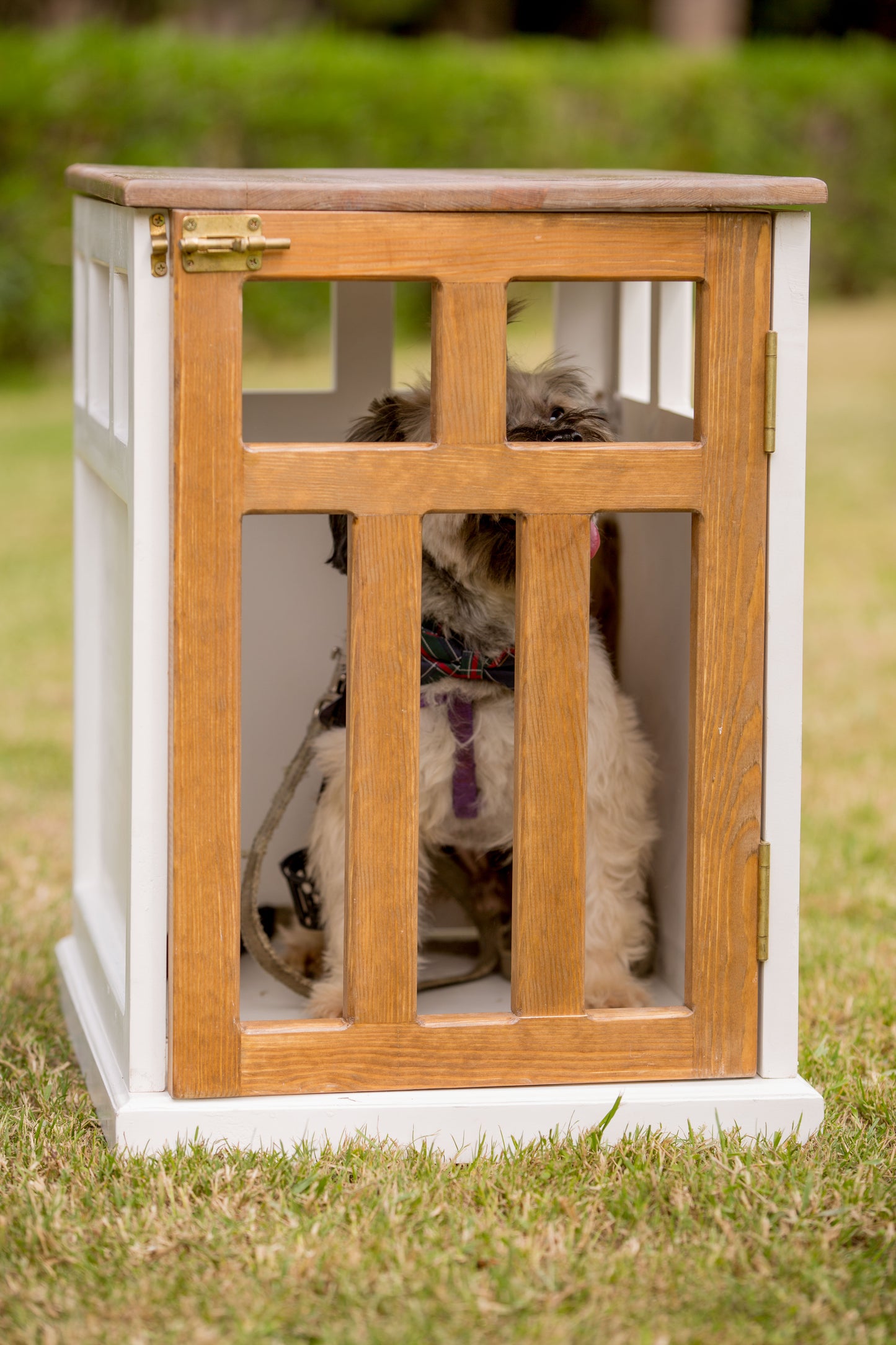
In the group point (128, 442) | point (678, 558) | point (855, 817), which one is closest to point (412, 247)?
point (128, 442)

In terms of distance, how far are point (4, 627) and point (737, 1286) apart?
473 cm

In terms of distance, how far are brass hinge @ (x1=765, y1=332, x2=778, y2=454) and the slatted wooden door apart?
0.01m

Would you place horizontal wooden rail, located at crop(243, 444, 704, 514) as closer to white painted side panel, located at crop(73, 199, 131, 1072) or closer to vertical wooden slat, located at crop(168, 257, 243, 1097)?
vertical wooden slat, located at crop(168, 257, 243, 1097)

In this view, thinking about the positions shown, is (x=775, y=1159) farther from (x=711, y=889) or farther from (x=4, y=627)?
(x=4, y=627)

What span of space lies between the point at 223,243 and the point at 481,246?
342mm

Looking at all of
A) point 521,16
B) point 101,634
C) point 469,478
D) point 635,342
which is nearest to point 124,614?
point 101,634

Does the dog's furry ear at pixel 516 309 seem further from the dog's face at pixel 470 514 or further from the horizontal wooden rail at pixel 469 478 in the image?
the horizontal wooden rail at pixel 469 478

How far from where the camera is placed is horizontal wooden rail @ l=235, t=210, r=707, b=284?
7.17 ft

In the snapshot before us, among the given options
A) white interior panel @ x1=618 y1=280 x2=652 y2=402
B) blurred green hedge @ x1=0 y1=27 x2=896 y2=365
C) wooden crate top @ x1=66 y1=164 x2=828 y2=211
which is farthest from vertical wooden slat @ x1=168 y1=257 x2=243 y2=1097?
blurred green hedge @ x1=0 y1=27 x2=896 y2=365

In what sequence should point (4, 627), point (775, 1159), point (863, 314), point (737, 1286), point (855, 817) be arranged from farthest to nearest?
point (863, 314), point (4, 627), point (855, 817), point (775, 1159), point (737, 1286)

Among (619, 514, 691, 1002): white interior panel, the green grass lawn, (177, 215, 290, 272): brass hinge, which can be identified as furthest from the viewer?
(619, 514, 691, 1002): white interior panel

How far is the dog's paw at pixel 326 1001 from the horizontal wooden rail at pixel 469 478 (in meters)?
0.87

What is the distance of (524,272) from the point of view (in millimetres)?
2223

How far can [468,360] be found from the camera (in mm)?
2242
